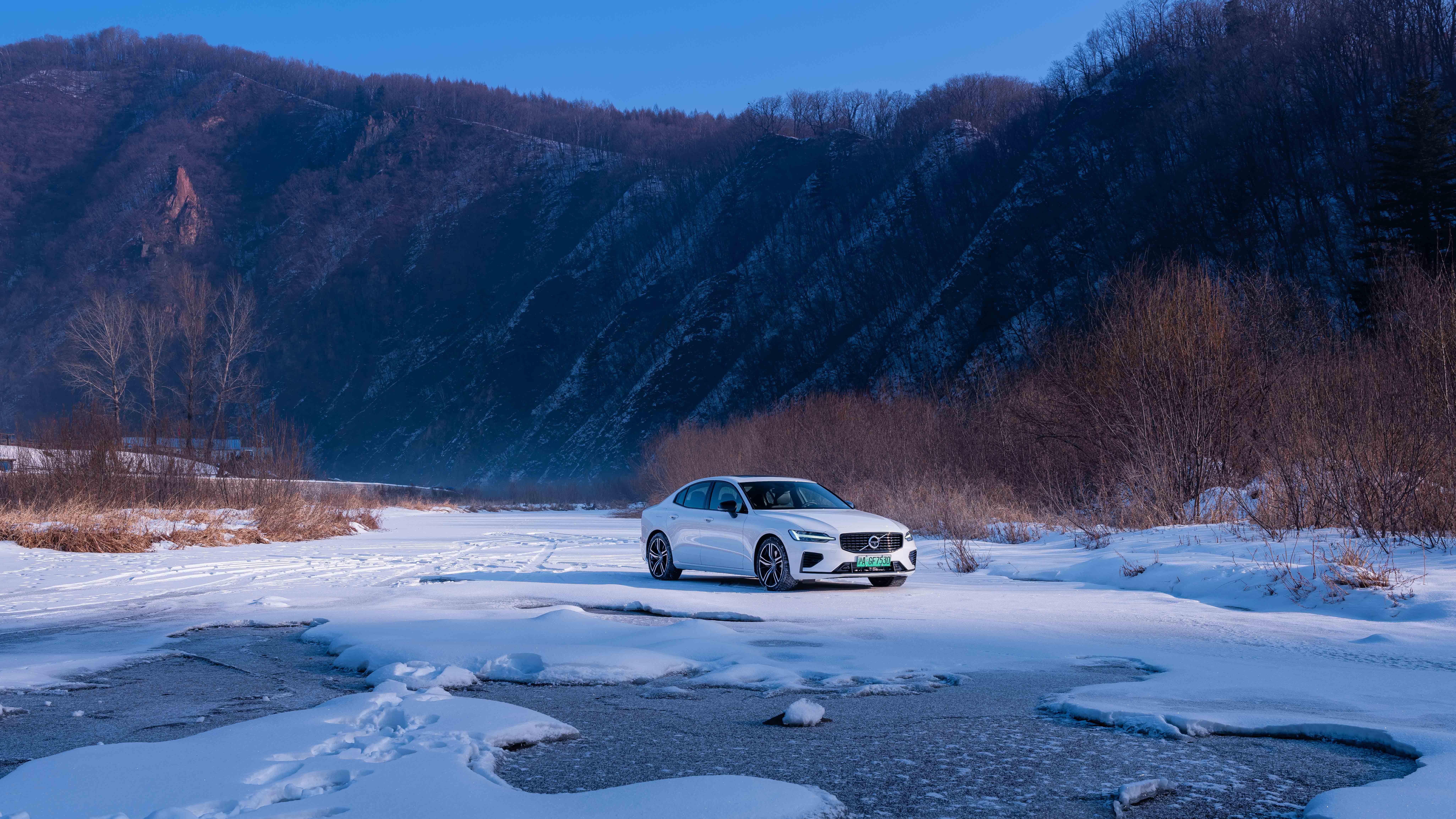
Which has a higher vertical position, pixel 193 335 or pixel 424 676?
pixel 193 335

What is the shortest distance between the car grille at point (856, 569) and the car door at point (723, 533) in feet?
A: 4.52

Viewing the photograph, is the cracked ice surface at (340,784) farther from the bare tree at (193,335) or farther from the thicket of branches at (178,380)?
the bare tree at (193,335)

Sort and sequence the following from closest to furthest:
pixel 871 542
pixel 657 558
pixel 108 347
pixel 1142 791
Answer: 1. pixel 1142 791
2. pixel 871 542
3. pixel 657 558
4. pixel 108 347

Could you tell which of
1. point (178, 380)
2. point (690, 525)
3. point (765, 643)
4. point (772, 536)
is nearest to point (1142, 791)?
point (765, 643)

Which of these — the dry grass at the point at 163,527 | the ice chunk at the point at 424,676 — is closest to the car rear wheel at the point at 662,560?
the ice chunk at the point at 424,676

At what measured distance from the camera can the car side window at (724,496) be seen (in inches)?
548

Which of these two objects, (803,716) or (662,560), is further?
(662,560)

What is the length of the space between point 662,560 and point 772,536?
2332 millimetres

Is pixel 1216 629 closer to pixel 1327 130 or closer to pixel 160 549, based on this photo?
pixel 160 549

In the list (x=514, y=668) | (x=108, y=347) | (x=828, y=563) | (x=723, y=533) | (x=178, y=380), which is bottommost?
(x=514, y=668)

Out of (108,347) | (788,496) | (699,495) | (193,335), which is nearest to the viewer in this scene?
(788,496)

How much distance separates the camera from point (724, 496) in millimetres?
14195

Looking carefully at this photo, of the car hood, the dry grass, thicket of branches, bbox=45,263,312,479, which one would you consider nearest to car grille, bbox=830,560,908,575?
the car hood

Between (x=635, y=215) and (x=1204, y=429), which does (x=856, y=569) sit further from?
(x=635, y=215)
